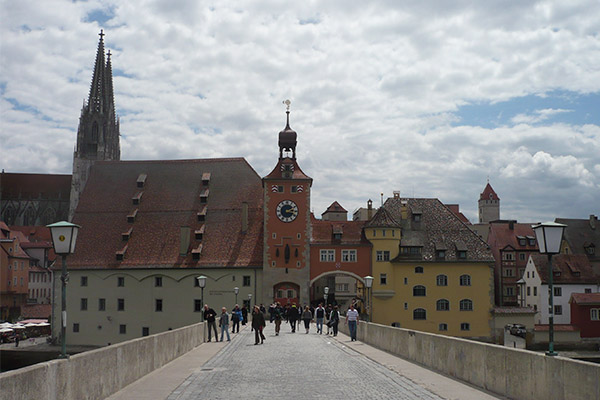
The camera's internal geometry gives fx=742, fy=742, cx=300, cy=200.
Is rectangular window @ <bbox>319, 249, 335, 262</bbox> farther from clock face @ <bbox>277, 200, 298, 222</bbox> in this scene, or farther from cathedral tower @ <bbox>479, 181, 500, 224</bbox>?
cathedral tower @ <bbox>479, 181, 500, 224</bbox>

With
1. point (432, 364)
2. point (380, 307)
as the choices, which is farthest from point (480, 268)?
point (432, 364)

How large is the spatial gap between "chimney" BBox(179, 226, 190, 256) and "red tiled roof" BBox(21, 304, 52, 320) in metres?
30.7

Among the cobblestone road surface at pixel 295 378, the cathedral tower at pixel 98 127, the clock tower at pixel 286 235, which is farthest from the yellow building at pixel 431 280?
the cathedral tower at pixel 98 127

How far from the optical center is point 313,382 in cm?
1745

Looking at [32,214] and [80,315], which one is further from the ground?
[32,214]

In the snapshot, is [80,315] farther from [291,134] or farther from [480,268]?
[480,268]

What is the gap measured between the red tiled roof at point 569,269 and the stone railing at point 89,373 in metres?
74.9

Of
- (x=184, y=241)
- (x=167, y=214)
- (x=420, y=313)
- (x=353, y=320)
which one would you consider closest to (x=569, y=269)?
(x=420, y=313)

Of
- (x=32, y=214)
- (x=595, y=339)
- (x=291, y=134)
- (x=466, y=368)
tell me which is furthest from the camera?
(x=32, y=214)

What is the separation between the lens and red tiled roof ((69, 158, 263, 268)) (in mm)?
82875

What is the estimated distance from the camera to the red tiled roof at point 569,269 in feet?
291

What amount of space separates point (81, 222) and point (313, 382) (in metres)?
76.1

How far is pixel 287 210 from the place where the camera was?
3223 inches

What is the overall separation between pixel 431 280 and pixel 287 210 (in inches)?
697
